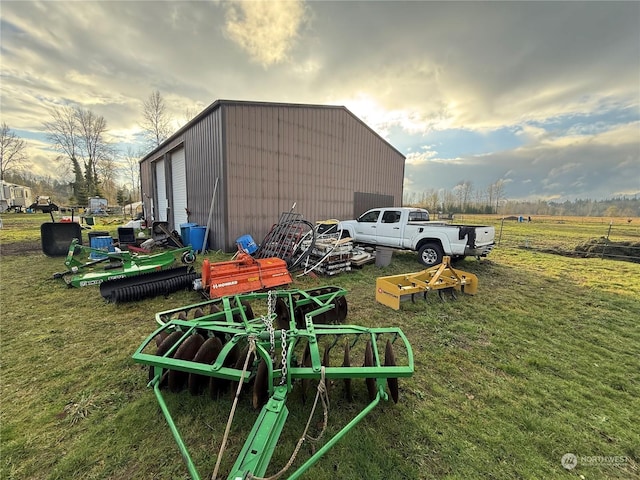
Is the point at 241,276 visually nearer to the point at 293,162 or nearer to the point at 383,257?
the point at 383,257

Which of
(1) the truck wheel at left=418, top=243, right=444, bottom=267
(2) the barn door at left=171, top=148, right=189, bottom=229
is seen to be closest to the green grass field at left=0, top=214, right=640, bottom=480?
(1) the truck wheel at left=418, top=243, right=444, bottom=267

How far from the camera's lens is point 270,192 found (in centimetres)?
1038

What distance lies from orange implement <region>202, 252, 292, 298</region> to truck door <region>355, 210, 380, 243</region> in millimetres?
4470

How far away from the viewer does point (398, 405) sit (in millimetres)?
2500

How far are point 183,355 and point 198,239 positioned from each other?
8207mm

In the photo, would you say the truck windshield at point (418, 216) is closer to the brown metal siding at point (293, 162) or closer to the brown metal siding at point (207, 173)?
the brown metal siding at point (293, 162)

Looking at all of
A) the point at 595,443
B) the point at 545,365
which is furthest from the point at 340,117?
the point at 595,443

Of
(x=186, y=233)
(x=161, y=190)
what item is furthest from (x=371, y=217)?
(x=161, y=190)

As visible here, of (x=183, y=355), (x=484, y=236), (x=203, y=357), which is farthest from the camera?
(x=484, y=236)

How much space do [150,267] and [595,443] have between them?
24.3 feet

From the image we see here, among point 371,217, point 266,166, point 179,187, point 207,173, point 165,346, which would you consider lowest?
point 165,346

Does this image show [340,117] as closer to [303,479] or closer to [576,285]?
[576,285]

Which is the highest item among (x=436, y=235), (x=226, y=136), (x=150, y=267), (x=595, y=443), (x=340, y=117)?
(x=340, y=117)

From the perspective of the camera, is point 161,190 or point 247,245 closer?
point 247,245
